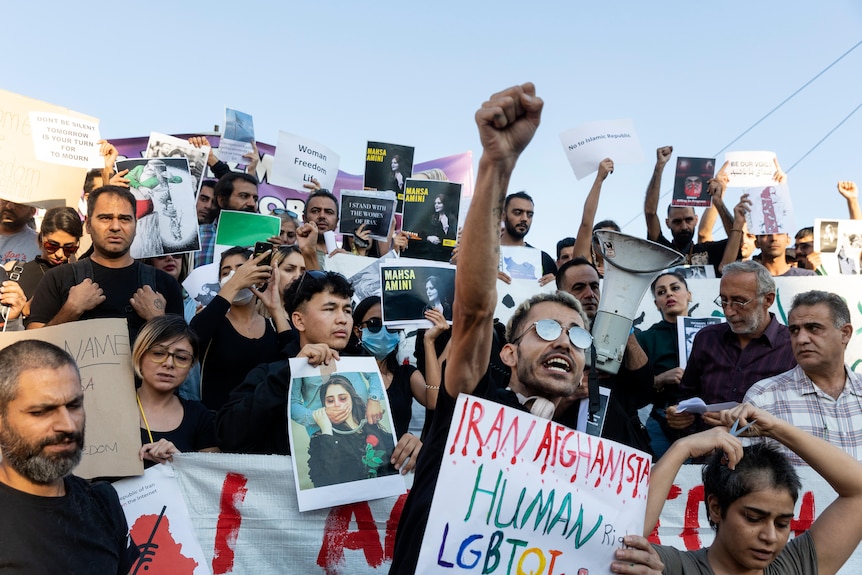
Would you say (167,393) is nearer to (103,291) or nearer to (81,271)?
(103,291)

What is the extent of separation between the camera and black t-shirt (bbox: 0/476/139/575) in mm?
2650

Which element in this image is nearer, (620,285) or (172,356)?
(172,356)

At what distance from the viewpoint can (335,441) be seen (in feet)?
13.0

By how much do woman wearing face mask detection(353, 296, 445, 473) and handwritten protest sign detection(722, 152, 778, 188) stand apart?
13.1ft

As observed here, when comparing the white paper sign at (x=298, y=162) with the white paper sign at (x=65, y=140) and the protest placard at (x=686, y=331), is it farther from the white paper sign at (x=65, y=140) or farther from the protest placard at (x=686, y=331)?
the protest placard at (x=686, y=331)

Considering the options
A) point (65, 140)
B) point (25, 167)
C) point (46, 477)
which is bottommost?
point (46, 477)

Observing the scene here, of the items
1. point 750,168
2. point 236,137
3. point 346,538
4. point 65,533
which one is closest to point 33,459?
point 65,533

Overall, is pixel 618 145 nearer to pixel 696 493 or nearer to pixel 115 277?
pixel 696 493

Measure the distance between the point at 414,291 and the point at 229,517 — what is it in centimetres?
212

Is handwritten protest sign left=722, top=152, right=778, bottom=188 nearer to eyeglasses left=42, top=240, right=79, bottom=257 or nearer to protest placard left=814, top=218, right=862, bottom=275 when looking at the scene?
protest placard left=814, top=218, right=862, bottom=275

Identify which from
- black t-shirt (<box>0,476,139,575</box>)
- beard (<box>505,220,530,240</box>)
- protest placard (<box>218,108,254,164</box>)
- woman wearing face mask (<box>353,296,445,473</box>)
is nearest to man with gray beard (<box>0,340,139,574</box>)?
black t-shirt (<box>0,476,139,575</box>)

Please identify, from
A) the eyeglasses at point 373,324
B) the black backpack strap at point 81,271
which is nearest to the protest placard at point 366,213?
the eyeglasses at point 373,324

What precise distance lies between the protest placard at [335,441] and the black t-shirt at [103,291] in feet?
3.71

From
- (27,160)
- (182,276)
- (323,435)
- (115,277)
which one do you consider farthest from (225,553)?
(27,160)
